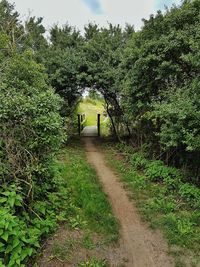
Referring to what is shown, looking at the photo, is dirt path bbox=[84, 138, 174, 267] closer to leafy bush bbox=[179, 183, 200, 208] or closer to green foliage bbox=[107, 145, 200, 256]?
green foliage bbox=[107, 145, 200, 256]

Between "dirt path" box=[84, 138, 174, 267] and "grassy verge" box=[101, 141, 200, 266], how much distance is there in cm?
18

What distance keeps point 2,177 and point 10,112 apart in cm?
121

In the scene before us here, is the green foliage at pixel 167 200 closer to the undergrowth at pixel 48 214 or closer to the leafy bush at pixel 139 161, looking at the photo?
the leafy bush at pixel 139 161

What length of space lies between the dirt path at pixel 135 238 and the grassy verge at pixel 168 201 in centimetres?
18

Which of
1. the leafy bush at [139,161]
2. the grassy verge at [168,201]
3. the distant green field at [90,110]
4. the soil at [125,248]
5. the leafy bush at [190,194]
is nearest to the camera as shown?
the soil at [125,248]

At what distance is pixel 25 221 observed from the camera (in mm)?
4637

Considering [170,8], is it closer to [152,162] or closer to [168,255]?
[152,162]

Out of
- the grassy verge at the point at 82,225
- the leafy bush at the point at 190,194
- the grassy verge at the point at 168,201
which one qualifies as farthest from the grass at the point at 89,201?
the leafy bush at the point at 190,194

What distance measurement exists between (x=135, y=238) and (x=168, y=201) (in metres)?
1.84

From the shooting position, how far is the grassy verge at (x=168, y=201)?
516cm

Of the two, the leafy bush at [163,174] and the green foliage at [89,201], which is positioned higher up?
the leafy bush at [163,174]

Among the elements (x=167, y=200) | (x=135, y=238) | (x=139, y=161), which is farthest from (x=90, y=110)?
(x=135, y=238)

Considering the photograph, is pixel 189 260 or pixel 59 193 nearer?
pixel 189 260

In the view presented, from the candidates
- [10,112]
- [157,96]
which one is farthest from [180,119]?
[10,112]
